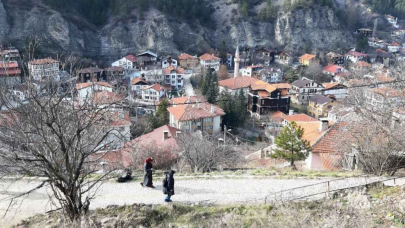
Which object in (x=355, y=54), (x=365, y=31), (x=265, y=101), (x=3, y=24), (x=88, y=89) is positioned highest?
(x=3, y=24)

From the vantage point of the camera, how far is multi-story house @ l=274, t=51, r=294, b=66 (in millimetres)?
52062

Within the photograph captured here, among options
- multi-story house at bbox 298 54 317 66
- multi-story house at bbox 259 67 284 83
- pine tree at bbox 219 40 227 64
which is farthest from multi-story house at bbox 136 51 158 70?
multi-story house at bbox 298 54 317 66

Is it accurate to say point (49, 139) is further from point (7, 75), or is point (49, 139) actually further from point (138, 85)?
point (138, 85)

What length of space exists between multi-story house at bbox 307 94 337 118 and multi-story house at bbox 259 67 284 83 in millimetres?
8094

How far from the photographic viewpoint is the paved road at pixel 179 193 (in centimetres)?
671

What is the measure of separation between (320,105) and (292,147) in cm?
2571

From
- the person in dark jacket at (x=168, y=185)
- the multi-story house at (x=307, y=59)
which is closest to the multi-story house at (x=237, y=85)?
the multi-story house at (x=307, y=59)

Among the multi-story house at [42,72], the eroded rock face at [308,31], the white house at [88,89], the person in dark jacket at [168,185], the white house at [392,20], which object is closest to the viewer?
the multi-story house at [42,72]

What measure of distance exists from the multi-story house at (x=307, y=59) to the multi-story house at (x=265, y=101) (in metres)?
16.7

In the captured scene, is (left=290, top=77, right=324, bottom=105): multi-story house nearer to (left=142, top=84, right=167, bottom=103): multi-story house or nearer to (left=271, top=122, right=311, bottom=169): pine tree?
(left=142, top=84, right=167, bottom=103): multi-story house

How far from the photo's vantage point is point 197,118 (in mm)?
24859

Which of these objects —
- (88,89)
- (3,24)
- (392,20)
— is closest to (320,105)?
(88,89)

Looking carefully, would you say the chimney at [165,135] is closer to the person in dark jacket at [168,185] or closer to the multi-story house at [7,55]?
the multi-story house at [7,55]

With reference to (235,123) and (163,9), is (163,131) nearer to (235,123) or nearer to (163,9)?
(235,123)
